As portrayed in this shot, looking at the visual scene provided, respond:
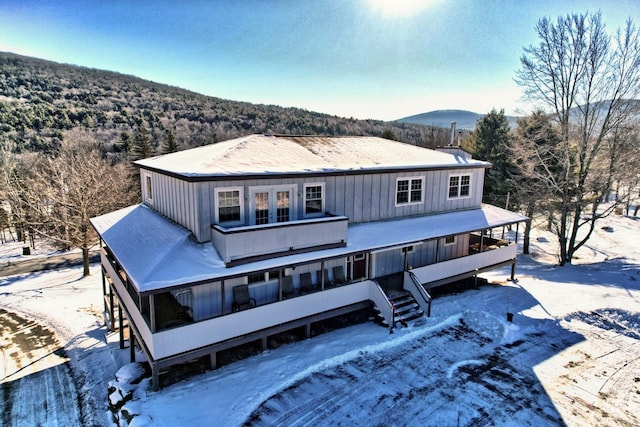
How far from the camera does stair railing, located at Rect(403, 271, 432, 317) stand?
562 inches

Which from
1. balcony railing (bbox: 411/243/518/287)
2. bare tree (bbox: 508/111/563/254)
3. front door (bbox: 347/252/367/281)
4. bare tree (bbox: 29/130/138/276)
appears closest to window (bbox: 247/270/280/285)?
front door (bbox: 347/252/367/281)

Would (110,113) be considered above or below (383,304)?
above

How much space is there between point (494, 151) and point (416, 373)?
27007mm

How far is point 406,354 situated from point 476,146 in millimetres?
27672

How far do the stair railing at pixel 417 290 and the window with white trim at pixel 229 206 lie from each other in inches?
277

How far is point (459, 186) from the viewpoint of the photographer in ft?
60.4

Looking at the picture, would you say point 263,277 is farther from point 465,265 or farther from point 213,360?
point 465,265

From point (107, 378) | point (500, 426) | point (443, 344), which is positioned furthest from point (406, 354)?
point (107, 378)

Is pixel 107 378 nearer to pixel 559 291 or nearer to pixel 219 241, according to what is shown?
pixel 219 241

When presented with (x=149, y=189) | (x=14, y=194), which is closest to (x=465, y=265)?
(x=149, y=189)

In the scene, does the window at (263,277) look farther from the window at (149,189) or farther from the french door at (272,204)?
the window at (149,189)

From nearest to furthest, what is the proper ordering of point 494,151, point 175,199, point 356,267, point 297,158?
point 175,199, point 297,158, point 356,267, point 494,151

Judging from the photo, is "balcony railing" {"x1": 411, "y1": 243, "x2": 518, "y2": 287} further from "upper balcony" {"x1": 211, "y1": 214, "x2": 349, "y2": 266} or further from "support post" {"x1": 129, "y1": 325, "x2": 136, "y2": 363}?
"support post" {"x1": 129, "y1": 325, "x2": 136, "y2": 363}

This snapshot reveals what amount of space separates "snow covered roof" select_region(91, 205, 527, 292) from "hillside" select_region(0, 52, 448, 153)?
44.0 m
